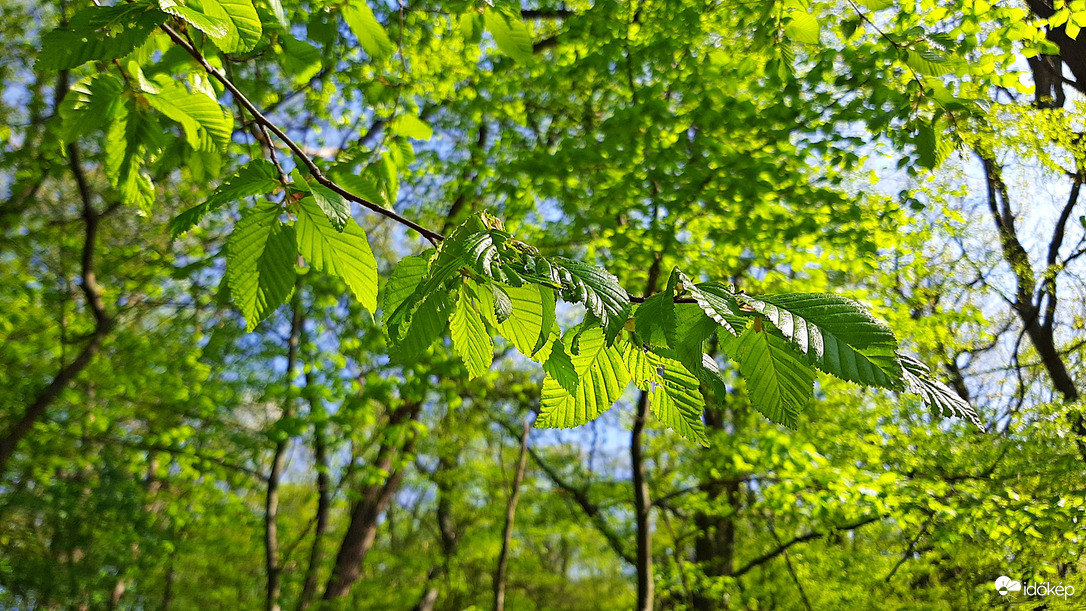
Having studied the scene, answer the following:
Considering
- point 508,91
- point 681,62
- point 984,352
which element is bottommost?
point 984,352

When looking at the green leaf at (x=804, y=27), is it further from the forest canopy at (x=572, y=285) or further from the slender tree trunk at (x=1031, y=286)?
the slender tree trunk at (x=1031, y=286)

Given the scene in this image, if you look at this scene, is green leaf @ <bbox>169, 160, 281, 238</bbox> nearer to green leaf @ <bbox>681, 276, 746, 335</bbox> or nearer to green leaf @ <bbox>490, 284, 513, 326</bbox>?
green leaf @ <bbox>490, 284, 513, 326</bbox>

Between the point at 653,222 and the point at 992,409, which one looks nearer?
the point at 992,409

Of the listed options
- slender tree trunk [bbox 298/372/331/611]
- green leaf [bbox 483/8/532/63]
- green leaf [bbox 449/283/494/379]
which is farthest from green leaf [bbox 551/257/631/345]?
slender tree trunk [bbox 298/372/331/611]

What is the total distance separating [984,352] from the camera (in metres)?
4.56

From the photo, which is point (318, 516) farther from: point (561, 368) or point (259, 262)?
point (561, 368)

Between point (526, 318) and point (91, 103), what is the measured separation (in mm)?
819

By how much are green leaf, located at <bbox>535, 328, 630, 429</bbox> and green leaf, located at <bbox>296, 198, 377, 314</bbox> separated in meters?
0.22

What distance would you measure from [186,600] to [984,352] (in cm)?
1091

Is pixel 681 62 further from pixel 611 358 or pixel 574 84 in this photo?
pixel 611 358

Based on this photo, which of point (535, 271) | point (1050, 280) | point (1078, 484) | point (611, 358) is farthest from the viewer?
point (1050, 280)

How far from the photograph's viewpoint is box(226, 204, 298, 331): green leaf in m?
0.64

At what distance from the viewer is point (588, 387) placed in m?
0.66

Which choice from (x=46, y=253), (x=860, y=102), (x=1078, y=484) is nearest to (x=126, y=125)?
(x=860, y=102)
